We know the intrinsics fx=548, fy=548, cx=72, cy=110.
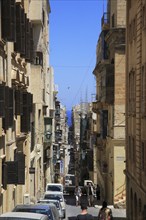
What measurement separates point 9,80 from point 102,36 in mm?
25136

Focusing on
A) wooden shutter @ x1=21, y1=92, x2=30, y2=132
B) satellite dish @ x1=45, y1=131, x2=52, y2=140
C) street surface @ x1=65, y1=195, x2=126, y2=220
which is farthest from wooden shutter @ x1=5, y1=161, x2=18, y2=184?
satellite dish @ x1=45, y1=131, x2=52, y2=140

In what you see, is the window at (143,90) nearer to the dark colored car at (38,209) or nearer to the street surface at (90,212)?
the street surface at (90,212)

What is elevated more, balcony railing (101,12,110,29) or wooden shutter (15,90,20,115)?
balcony railing (101,12,110,29)

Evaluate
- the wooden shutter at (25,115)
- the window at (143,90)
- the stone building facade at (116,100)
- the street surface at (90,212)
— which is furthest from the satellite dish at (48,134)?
the window at (143,90)

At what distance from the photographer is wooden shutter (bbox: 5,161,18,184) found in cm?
1936

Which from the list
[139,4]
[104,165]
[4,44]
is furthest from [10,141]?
[104,165]

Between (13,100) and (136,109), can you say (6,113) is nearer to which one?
(13,100)

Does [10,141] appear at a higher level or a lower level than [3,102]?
lower

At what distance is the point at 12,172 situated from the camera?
19.5m

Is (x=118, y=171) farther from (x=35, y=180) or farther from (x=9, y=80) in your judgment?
(x=9, y=80)

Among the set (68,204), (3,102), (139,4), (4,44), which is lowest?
(68,204)

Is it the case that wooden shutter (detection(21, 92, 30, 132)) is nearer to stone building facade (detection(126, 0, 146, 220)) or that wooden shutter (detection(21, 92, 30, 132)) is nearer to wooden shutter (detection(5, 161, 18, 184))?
wooden shutter (detection(5, 161, 18, 184))

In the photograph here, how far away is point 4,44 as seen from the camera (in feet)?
61.8

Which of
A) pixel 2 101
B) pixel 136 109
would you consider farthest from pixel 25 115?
pixel 2 101
